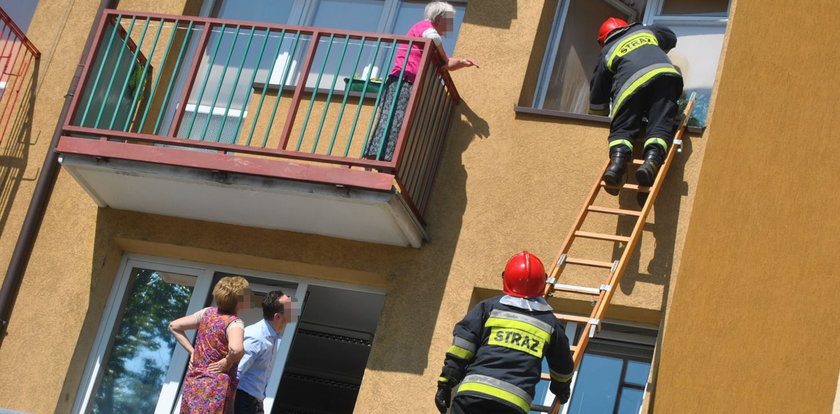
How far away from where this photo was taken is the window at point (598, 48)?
988 cm

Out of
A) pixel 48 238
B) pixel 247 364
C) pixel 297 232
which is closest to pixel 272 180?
pixel 297 232

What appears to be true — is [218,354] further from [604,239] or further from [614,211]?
[614,211]

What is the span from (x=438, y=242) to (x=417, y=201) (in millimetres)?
341

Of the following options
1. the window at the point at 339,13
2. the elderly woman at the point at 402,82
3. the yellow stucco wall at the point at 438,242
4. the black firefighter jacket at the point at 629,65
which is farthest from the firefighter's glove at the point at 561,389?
the window at the point at 339,13

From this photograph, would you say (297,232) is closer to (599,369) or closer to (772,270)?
(599,369)

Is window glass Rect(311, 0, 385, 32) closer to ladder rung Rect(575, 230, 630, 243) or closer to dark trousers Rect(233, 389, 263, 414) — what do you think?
ladder rung Rect(575, 230, 630, 243)

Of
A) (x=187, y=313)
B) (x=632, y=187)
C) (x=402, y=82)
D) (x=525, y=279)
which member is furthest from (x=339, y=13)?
(x=525, y=279)

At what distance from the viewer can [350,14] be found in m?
11.0

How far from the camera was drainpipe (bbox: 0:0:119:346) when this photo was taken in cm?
986

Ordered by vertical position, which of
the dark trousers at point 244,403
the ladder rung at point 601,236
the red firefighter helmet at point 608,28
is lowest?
the dark trousers at point 244,403

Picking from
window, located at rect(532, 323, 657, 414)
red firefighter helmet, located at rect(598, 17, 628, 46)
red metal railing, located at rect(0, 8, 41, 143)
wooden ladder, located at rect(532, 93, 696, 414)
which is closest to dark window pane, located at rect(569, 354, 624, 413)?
window, located at rect(532, 323, 657, 414)

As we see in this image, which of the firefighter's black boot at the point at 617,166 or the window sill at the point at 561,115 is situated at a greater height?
the window sill at the point at 561,115

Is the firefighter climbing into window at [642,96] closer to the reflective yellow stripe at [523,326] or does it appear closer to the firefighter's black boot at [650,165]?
the firefighter's black boot at [650,165]

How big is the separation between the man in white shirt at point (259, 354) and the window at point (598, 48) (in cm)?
298
